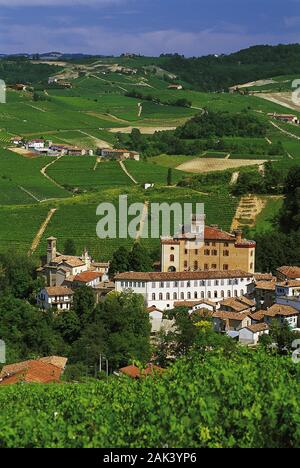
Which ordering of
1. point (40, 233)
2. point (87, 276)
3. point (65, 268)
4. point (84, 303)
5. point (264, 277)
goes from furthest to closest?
point (40, 233) → point (65, 268) → point (87, 276) → point (264, 277) → point (84, 303)

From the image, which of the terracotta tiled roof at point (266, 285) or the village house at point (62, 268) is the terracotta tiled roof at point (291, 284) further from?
the village house at point (62, 268)

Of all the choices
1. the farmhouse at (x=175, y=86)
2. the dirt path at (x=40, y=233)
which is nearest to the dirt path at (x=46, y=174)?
the dirt path at (x=40, y=233)

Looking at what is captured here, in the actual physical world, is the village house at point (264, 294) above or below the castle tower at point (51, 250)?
below

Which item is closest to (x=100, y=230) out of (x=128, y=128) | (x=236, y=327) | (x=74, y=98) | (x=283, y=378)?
(x=236, y=327)

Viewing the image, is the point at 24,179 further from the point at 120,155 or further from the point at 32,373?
the point at 32,373

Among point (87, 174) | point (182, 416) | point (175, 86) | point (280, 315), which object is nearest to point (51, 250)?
point (280, 315)

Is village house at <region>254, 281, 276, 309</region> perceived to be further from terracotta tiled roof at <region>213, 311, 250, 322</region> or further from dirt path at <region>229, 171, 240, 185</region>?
dirt path at <region>229, 171, 240, 185</region>
